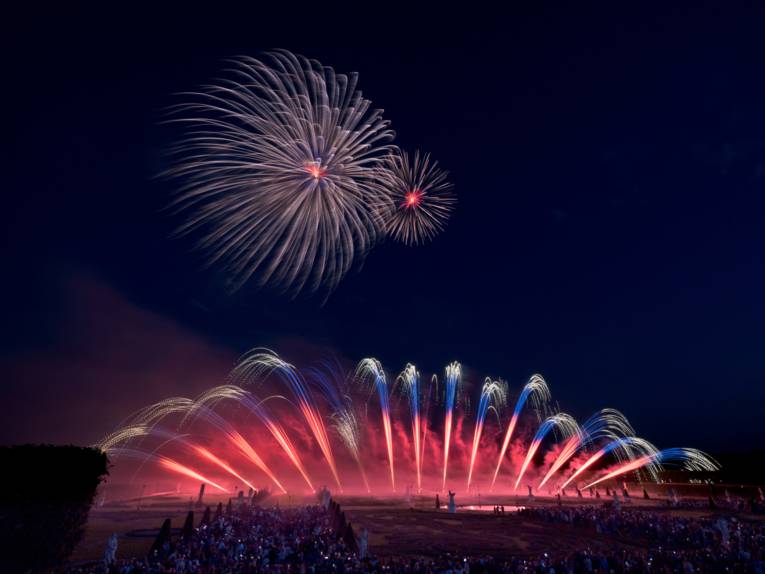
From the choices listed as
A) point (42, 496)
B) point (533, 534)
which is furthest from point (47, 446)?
point (533, 534)

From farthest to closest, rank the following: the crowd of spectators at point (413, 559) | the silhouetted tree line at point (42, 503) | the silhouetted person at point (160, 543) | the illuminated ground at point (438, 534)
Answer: the illuminated ground at point (438, 534)
the silhouetted person at point (160, 543)
the crowd of spectators at point (413, 559)
the silhouetted tree line at point (42, 503)

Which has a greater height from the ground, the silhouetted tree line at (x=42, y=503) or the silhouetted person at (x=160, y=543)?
the silhouetted tree line at (x=42, y=503)

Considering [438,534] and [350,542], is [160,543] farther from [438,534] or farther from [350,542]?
[438,534]

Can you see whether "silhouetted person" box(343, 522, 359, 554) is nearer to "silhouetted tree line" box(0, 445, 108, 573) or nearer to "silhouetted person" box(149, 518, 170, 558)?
"silhouetted person" box(149, 518, 170, 558)

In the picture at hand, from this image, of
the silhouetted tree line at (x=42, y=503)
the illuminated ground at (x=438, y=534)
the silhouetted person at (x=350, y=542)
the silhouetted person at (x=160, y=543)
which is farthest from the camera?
the illuminated ground at (x=438, y=534)

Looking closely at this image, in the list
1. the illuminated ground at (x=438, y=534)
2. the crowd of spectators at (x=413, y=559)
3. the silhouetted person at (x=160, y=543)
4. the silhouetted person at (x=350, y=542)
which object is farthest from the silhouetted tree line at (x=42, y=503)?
the silhouetted person at (x=350, y=542)

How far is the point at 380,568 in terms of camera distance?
19766 millimetres

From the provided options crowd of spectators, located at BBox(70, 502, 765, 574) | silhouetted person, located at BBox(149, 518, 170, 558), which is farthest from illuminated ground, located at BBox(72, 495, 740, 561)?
silhouetted person, located at BBox(149, 518, 170, 558)

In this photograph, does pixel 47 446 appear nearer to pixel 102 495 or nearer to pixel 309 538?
pixel 309 538

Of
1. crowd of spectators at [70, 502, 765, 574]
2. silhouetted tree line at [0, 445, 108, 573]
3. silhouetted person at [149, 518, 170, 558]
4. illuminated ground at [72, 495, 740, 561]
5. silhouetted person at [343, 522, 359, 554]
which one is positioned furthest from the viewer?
illuminated ground at [72, 495, 740, 561]

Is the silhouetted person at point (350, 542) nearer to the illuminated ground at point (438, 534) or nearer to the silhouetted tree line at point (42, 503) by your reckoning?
the illuminated ground at point (438, 534)

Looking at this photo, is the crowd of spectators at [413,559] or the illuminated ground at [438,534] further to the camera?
the illuminated ground at [438,534]

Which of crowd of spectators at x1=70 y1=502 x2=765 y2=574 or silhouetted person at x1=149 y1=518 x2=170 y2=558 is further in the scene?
silhouetted person at x1=149 y1=518 x2=170 y2=558

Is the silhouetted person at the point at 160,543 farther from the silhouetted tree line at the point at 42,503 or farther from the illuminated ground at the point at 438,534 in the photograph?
the illuminated ground at the point at 438,534
